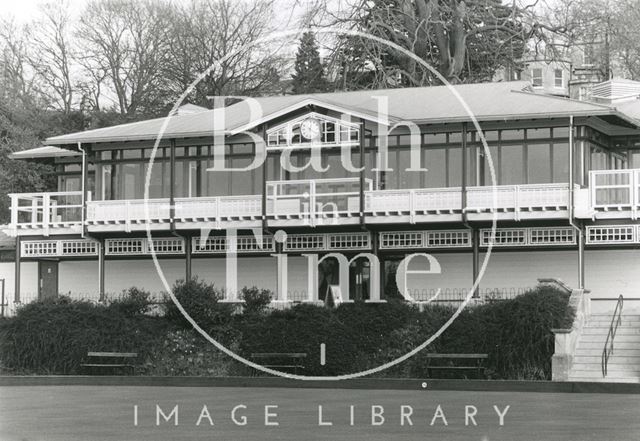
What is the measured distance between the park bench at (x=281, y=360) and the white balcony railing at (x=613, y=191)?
10656 millimetres

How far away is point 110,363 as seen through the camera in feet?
124

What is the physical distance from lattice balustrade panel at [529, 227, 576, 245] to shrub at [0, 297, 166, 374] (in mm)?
12408

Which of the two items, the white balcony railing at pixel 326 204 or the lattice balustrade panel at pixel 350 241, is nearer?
the white balcony railing at pixel 326 204

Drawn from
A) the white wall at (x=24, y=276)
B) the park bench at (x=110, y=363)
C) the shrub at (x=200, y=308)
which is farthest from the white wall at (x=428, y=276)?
the park bench at (x=110, y=363)

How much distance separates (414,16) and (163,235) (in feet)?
55.3

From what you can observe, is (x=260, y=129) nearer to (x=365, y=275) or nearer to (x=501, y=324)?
(x=365, y=275)

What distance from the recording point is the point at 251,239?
45.3 metres

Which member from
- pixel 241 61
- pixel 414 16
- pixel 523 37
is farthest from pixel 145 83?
pixel 523 37

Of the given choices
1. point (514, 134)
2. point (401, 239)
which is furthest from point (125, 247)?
point (514, 134)

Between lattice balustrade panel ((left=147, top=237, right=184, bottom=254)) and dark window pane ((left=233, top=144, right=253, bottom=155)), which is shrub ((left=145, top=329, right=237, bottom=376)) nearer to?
lattice balustrade panel ((left=147, top=237, right=184, bottom=254))

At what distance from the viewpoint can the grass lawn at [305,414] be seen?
19.1m

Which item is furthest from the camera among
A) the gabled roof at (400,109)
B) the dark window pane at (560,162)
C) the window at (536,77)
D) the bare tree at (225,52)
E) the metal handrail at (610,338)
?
the bare tree at (225,52)

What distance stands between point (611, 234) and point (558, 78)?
1097cm

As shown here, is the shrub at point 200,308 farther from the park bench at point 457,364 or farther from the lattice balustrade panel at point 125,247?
the lattice balustrade panel at point 125,247
